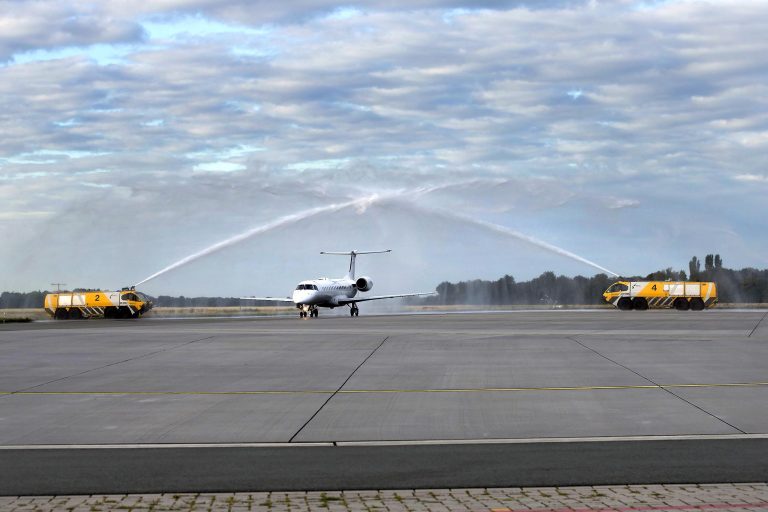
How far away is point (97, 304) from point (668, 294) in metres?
53.5

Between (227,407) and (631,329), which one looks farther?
(631,329)

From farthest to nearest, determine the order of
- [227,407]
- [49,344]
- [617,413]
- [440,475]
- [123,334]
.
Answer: [123,334]
[49,344]
[227,407]
[617,413]
[440,475]

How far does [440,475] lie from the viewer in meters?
10.8

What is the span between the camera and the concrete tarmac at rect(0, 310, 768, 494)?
11078mm

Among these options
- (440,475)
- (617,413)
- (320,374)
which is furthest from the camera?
(320,374)

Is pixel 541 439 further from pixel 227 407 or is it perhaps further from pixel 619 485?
pixel 227 407

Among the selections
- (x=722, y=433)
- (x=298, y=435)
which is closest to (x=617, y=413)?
(x=722, y=433)

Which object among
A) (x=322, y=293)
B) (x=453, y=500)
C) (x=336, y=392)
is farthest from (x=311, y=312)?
(x=453, y=500)

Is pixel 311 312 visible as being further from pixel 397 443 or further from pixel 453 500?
pixel 453 500

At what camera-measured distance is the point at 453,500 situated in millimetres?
9477

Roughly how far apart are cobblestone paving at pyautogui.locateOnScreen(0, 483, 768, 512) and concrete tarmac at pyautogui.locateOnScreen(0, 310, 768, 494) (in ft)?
1.45

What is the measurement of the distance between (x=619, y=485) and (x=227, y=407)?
9.14m

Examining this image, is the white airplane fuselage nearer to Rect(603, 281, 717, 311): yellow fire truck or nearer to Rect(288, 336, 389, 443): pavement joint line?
Rect(603, 281, 717, 311): yellow fire truck

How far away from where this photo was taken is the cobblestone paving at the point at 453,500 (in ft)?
29.9
